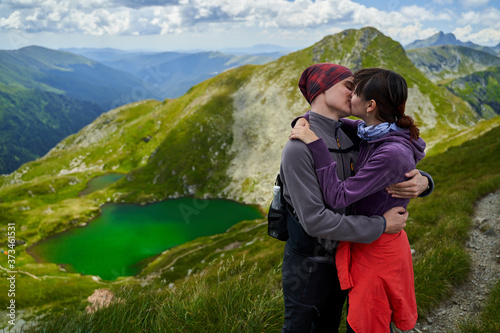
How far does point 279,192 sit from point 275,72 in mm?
140665

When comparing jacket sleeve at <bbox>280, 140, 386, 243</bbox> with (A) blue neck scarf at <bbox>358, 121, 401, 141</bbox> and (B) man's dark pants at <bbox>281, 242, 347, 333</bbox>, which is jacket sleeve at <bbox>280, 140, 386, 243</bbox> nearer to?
(B) man's dark pants at <bbox>281, 242, 347, 333</bbox>

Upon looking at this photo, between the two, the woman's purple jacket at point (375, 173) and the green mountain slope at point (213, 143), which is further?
the green mountain slope at point (213, 143)

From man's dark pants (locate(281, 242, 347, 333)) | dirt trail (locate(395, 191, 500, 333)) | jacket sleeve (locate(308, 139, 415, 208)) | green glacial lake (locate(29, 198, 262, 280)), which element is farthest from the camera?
green glacial lake (locate(29, 198, 262, 280))

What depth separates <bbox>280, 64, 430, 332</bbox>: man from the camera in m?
3.71

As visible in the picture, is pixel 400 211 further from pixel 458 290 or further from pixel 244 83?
pixel 244 83

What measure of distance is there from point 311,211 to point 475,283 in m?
7.57

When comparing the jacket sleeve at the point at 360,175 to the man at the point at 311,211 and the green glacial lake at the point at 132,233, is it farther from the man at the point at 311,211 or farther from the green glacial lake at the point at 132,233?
the green glacial lake at the point at 132,233

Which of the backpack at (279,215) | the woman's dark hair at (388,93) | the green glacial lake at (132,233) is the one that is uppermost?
the woman's dark hair at (388,93)

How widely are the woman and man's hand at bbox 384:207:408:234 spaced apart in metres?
0.11

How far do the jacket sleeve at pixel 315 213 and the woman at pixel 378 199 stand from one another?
12 centimetres

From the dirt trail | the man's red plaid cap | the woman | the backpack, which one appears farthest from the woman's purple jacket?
the dirt trail

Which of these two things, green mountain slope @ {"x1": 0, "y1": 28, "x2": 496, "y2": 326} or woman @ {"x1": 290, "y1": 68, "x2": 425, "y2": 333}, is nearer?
woman @ {"x1": 290, "y1": 68, "x2": 425, "y2": 333}

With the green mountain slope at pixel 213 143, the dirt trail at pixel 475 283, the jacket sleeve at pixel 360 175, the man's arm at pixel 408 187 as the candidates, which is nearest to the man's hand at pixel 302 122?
the jacket sleeve at pixel 360 175

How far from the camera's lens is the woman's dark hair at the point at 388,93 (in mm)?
3770
